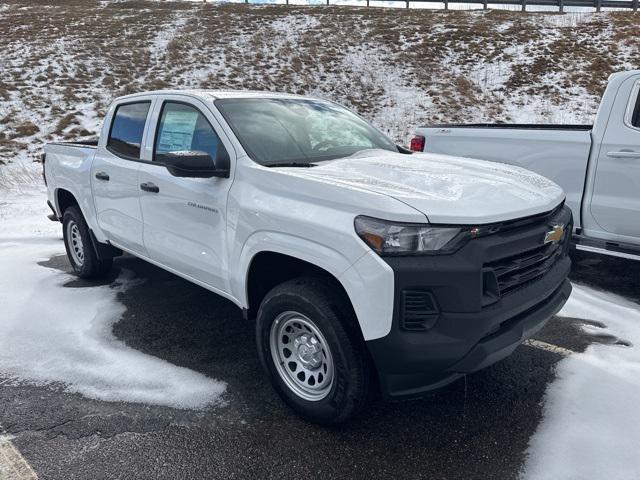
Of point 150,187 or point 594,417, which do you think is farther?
point 150,187

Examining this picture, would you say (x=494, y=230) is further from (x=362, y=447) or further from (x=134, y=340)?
(x=134, y=340)

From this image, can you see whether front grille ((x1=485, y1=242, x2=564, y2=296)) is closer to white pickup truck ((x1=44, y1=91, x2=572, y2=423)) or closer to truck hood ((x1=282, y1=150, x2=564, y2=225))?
white pickup truck ((x1=44, y1=91, x2=572, y2=423))

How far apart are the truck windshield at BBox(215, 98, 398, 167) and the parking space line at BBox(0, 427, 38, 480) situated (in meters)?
2.09

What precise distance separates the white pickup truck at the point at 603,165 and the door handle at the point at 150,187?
3845 millimetres

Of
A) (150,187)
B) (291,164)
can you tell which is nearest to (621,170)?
(291,164)

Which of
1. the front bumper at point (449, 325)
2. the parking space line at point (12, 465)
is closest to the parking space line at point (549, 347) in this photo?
the front bumper at point (449, 325)

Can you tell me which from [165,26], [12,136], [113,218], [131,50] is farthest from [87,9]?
[113,218]

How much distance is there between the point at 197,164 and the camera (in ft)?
10.3

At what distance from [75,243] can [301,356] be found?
12.3 feet

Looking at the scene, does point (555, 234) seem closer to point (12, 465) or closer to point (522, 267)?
point (522, 267)

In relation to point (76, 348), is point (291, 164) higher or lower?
higher

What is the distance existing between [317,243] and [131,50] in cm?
2210

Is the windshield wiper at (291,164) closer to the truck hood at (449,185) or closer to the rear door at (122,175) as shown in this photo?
the truck hood at (449,185)

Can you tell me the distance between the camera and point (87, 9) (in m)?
27.8
